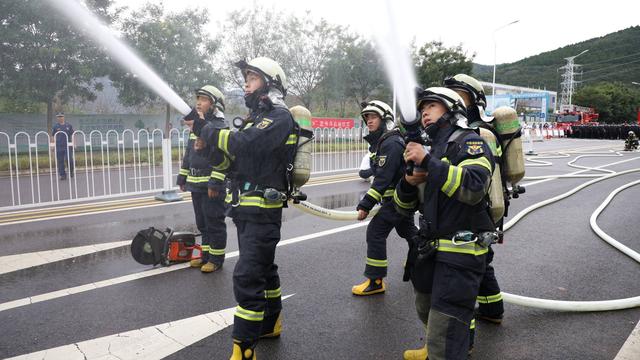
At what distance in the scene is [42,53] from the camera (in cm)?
1577

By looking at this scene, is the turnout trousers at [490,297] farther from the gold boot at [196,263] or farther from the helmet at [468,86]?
the gold boot at [196,263]

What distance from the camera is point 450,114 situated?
9.25 feet

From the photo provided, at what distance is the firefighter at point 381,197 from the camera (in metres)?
4.39

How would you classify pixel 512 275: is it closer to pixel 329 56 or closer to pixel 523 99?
pixel 329 56

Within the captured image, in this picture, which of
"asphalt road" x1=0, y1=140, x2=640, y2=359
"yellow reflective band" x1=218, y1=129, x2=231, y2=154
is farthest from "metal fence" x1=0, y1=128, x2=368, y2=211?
"yellow reflective band" x1=218, y1=129, x2=231, y2=154

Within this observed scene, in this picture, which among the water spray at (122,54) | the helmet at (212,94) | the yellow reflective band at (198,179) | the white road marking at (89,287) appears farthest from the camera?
the yellow reflective band at (198,179)

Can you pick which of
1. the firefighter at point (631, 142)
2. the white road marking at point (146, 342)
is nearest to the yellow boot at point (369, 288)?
the white road marking at point (146, 342)

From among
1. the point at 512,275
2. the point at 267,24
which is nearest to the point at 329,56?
the point at 267,24

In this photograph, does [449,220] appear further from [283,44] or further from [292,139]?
[283,44]

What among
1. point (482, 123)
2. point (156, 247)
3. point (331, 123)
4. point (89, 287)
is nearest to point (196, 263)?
point (156, 247)

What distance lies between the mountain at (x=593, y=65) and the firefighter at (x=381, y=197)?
11481 centimetres

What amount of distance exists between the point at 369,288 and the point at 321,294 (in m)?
0.46

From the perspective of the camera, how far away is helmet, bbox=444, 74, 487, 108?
3562 mm

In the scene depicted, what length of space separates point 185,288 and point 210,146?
1951 mm
